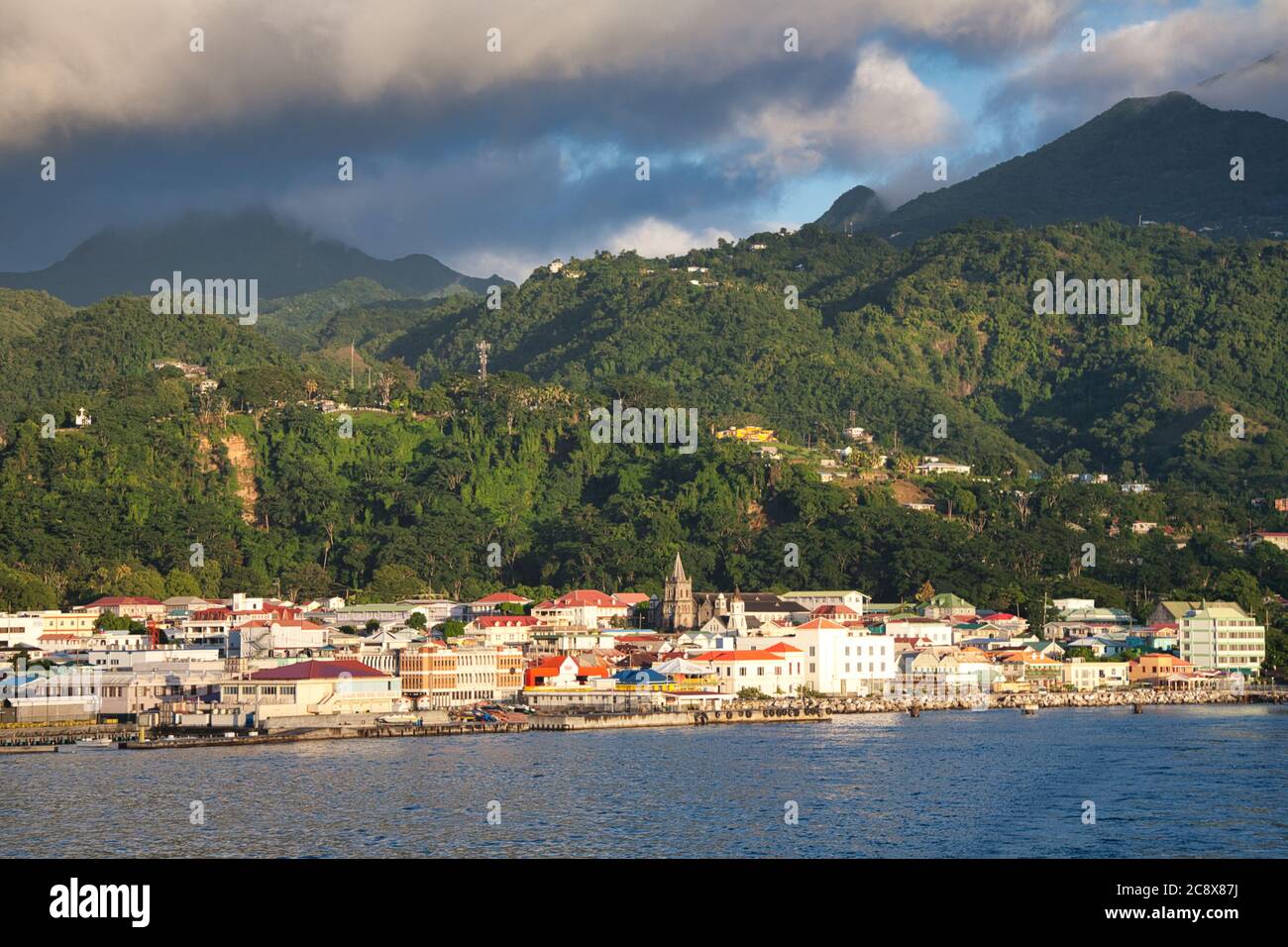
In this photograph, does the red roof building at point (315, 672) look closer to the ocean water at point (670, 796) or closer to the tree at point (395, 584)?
the ocean water at point (670, 796)

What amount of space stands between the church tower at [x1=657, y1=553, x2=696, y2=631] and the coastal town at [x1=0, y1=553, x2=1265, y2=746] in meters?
0.14

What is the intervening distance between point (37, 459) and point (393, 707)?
66397mm

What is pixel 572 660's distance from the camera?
86188 mm

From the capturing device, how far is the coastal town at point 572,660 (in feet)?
240

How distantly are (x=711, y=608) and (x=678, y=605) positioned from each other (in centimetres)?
214

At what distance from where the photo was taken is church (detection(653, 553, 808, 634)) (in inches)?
4210

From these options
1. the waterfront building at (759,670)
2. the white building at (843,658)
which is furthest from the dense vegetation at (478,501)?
the waterfront building at (759,670)

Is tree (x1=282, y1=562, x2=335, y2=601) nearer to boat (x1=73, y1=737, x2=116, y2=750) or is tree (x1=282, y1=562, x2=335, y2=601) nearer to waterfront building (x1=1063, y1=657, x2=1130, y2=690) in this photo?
waterfront building (x1=1063, y1=657, x2=1130, y2=690)

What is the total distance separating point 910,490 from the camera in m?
146

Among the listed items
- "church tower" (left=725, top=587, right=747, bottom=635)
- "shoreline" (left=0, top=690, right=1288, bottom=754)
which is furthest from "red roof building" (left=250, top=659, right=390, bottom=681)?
"church tower" (left=725, top=587, right=747, bottom=635)
